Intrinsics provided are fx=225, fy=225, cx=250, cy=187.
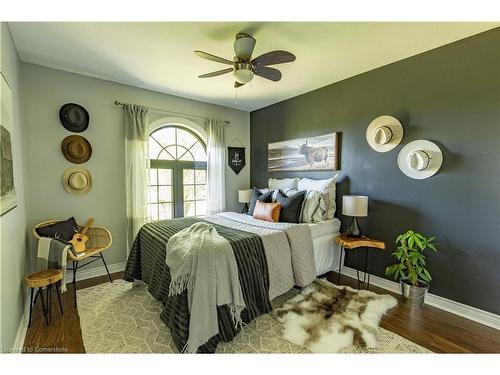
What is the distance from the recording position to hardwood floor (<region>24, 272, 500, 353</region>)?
1702 millimetres

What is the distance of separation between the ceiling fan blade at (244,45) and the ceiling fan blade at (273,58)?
0.09 metres

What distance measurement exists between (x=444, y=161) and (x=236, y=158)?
3076 millimetres

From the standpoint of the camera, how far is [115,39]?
2090 mm

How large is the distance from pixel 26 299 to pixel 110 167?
1.65m

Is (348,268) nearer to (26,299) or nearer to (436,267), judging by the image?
(436,267)

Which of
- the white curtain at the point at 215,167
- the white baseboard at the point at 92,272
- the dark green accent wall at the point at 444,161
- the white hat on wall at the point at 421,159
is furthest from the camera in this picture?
the white curtain at the point at 215,167

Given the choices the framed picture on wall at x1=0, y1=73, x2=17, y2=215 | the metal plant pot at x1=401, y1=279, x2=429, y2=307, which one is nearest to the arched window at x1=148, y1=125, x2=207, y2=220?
the framed picture on wall at x1=0, y1=73, x2=17, y2=215

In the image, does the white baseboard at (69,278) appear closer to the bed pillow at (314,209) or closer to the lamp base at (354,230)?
the bed pillow at (314,209)

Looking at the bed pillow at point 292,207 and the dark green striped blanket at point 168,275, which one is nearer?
the dark green striped blanket at point 168,275

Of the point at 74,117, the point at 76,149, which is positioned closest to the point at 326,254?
the point at 76,149

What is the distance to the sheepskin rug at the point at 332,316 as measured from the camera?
68.1 inches

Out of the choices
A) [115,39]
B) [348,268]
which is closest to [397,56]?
[348,268]

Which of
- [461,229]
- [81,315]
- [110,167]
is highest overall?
[110,167]

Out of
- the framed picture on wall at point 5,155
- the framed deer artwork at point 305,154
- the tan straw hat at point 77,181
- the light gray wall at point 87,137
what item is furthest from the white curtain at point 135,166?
the framed deer artwork at point 305,154
